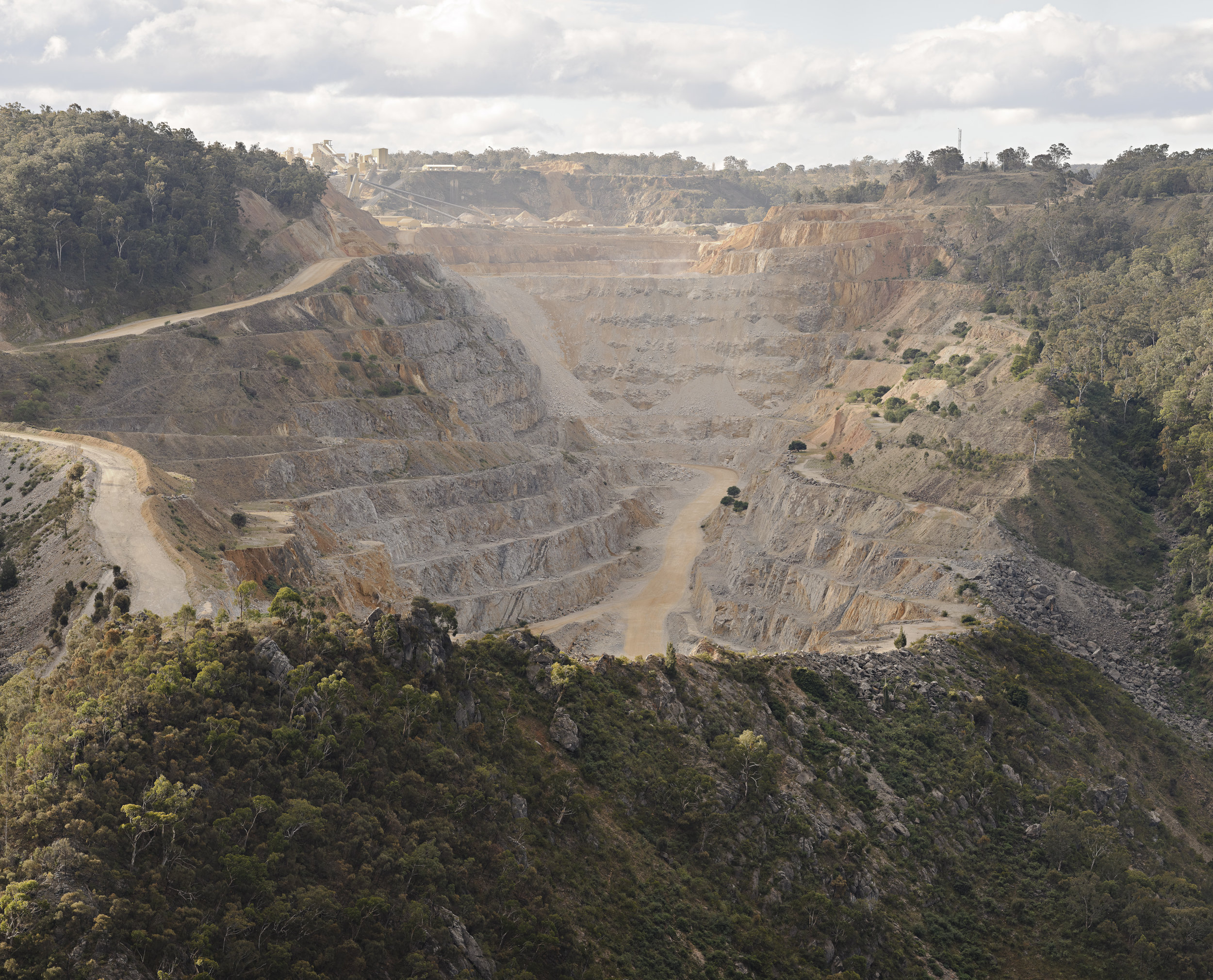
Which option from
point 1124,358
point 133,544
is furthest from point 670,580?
point 133,544

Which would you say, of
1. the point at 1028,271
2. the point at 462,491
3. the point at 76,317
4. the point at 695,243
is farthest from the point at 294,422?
the point at 695,243

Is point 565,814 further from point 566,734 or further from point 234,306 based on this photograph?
point 234,306

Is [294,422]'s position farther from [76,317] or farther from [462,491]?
[76,317]

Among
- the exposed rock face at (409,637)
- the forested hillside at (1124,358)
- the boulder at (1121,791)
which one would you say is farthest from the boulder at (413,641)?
the forested hillside at (1124,358)

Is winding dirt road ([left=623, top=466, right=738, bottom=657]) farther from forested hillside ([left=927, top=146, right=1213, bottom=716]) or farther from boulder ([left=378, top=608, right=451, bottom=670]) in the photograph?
boulder ([left=378, top=608, right=451, bottom=670])

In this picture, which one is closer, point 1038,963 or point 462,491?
point 1038,963

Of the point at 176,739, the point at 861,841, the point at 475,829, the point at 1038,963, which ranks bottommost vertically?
the point at 1038,963

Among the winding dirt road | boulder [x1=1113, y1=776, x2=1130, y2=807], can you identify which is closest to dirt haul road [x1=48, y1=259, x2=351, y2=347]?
the winding dirt road
